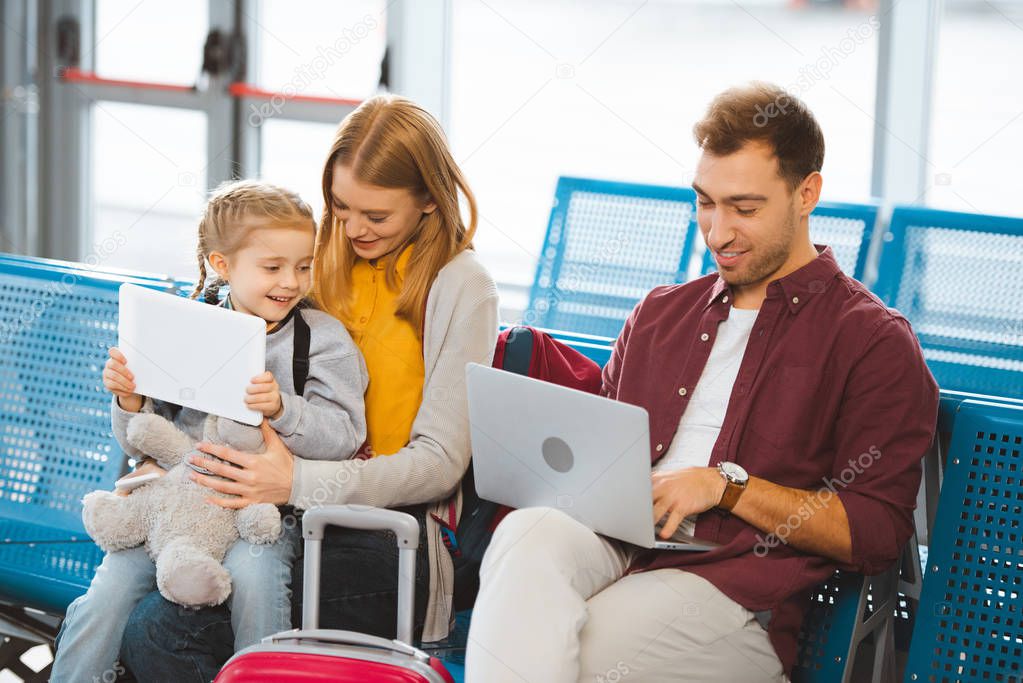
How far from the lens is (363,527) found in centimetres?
182

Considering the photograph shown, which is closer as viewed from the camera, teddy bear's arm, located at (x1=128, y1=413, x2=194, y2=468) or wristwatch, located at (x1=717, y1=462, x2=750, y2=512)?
wristwatch, located at (x1=717, y1=462, x2=750, y2=512)

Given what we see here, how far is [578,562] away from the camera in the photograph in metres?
1.83

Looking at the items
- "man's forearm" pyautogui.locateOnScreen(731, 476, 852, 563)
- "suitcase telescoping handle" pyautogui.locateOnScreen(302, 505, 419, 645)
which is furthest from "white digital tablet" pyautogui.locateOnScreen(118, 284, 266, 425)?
"man's forearm" pyautogui.locateOnScreen(731, 476, 852, 563)

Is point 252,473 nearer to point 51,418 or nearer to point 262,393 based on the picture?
point 262,393

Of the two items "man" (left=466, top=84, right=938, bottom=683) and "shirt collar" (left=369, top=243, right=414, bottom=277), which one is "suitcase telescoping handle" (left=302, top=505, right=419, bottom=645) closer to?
"man" (left=466, top=84, right=938, bottom=683)

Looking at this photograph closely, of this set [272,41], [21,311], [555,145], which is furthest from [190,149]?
[21,311]

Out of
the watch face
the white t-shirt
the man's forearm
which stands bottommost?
the man's forearm

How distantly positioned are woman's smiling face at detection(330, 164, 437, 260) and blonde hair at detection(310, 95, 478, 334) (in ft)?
0.04

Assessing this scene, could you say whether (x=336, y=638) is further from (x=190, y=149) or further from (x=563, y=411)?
(x=190, y=149)

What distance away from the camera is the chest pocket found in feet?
6.20

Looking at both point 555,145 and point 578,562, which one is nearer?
point 578,562

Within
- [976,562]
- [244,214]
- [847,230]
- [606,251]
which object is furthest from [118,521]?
[847,230]

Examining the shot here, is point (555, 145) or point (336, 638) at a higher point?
point (555, 145)

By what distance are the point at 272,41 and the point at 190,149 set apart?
23.9 inches
